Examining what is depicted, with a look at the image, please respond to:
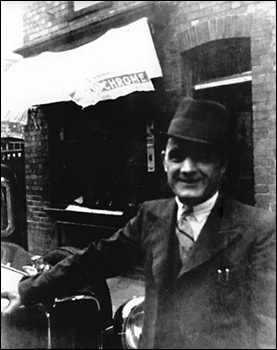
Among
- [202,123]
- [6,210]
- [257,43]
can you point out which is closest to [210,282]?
[202,123]

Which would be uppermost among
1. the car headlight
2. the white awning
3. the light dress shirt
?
the white awning

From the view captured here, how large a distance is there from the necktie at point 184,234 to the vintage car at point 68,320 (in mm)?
428

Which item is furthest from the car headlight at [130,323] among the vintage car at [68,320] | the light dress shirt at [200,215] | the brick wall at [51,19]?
the brick wall at [51,19]

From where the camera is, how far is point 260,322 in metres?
2.01

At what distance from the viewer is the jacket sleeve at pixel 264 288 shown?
1.96 m

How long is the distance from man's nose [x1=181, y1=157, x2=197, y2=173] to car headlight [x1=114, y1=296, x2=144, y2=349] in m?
0.77

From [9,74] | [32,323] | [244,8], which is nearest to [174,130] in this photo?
[244,8]

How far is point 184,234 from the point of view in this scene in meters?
2.13

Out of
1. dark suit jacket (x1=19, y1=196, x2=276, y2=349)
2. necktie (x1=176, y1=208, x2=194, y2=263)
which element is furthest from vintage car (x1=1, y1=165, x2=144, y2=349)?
necktie (x1=176, y1=208, x2=194, y2=263)

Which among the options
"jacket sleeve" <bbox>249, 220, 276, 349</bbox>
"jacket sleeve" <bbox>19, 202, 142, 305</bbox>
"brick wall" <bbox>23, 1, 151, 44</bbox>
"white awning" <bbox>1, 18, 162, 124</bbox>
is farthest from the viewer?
"brick wall" <bbox>23, 1, 151, 44</bbox>

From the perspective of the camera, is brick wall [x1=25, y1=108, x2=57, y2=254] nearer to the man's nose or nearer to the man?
the man

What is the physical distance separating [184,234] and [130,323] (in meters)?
0.57

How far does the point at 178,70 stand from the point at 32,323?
1.58 m

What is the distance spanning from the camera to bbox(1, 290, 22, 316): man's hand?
2.26 meters
